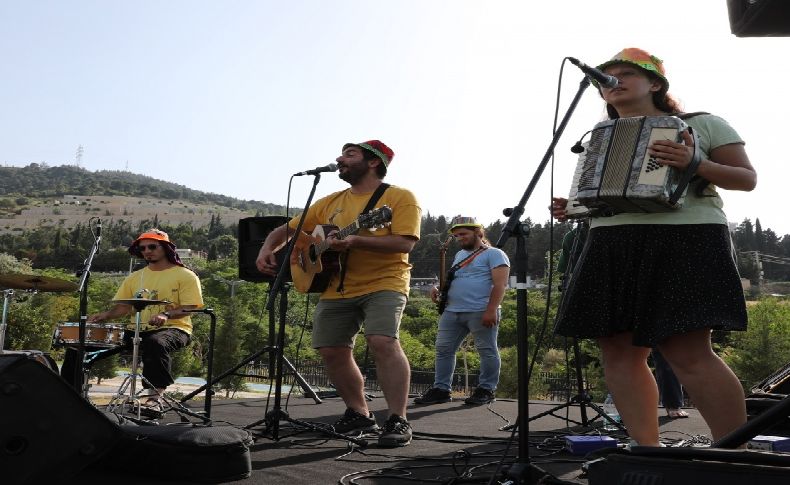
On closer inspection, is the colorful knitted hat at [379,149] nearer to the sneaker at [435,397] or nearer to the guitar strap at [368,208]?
the guitar strap at [368,208]

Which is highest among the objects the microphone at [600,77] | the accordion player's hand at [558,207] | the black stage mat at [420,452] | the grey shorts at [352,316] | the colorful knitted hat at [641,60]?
the colorful knitted hat at [641,60]

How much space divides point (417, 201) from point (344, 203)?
0.59m

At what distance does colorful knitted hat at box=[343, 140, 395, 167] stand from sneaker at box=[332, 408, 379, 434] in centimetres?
184

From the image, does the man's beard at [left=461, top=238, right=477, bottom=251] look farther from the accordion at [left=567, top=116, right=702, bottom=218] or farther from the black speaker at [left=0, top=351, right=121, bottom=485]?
the black speaker at [left=0, top=351, right=121, bottom=485]

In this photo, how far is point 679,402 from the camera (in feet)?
20.8

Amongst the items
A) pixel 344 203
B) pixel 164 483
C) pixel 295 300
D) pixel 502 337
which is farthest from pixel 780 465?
pixel 502 337

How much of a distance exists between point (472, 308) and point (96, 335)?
3.74 m

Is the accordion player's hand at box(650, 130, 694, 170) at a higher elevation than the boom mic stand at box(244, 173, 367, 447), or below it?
higher

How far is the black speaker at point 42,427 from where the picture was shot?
2.48 metres

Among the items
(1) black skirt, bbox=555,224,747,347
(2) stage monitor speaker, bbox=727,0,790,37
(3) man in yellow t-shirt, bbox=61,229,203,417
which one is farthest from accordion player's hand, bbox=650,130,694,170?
(3) man in yellow t-shirt, bbox=61,229,203,417

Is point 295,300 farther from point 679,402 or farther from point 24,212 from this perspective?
point 24,212

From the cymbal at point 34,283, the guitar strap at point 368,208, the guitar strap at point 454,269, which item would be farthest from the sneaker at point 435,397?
the cymbal at point 34,283

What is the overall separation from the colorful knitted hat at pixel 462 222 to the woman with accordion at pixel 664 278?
4577 mm

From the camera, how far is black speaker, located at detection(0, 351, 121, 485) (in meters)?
2.48
